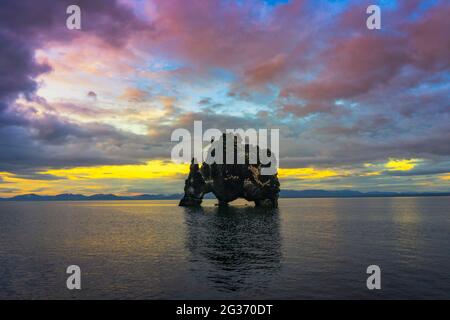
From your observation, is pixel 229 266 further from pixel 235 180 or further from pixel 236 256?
pixel 235 180

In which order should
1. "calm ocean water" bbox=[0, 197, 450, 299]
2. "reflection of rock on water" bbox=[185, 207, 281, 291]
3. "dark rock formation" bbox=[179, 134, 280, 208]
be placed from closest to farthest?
"calm ocean water" bbox=[0, 197, 450, 299] < "reflection of rock on water" bbox=[185, 207, 281, 291] < "dark rock formation" bbox=[179, 134, 280, 208]

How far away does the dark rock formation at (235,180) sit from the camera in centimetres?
16688

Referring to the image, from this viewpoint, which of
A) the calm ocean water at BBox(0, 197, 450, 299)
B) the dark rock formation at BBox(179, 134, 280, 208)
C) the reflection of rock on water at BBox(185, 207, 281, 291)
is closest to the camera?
the calm ocean water at BBox(0, 197, 450, 299)

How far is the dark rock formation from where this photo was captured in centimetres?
16688

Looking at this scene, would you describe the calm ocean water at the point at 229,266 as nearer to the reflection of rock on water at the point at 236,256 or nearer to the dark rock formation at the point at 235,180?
the reflection of rock on water at the point at 236,256

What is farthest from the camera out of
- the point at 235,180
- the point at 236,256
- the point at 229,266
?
the point at 235,180

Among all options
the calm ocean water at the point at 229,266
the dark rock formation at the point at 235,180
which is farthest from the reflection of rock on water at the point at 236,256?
the dark rock formation at the point at 235,180

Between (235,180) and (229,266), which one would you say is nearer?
(229,266)

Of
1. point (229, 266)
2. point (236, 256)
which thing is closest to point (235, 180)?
point (236, 256)

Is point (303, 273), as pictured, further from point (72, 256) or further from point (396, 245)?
point (72, 256)

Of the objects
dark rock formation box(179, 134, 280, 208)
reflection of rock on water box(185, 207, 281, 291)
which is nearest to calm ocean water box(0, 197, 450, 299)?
reflection of rock on water box(185, 207, 281, 291)

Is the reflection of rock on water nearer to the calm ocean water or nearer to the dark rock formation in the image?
the calm ocean water

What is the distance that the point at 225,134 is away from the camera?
6944 inches

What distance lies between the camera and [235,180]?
548 ft
